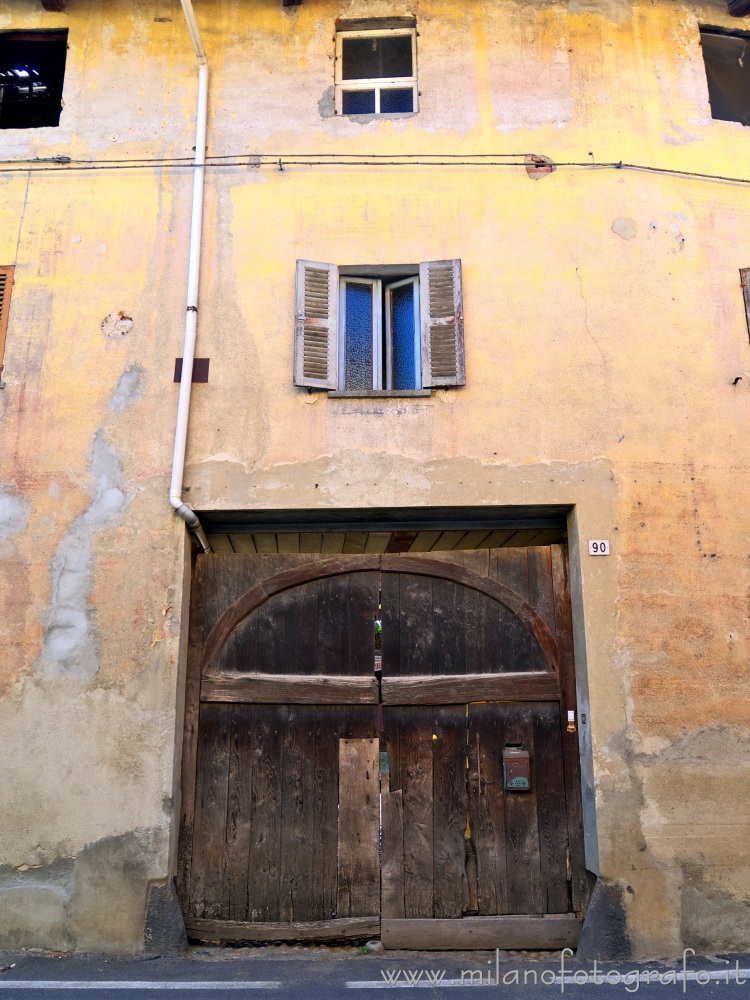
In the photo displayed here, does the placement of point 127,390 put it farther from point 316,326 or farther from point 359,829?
point 359,829

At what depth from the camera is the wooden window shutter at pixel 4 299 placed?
7957mm

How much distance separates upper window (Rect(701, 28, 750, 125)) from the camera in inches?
347

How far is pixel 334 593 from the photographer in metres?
7.59

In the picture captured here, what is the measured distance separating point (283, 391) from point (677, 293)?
3563 millimetres

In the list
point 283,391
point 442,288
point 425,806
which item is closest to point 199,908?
point 425,806

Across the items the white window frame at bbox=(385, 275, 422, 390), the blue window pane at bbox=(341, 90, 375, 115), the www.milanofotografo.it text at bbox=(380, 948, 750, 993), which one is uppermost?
the blue window pane at bbox=(341, 90, 375, 115)

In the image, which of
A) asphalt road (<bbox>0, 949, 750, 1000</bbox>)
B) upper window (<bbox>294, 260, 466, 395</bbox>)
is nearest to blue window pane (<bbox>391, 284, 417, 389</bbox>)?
upper window (<bbox>294, 260, 466, 395</bbox>)

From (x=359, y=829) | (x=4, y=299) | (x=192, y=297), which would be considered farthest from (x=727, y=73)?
(x=359, y=829)

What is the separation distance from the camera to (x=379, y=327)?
813 centimetres

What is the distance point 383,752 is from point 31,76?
301 inches

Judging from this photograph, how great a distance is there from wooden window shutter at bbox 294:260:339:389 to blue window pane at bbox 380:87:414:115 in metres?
1.80

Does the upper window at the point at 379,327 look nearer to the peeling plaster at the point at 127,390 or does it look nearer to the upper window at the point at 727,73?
the peeling plaster at the point at 127,390

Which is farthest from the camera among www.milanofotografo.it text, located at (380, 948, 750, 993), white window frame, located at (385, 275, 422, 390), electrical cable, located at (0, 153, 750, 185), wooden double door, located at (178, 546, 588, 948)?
electrical cable, located at (0, 153, 750, 185)

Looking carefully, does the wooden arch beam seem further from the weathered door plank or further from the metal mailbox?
the weathered door plank
